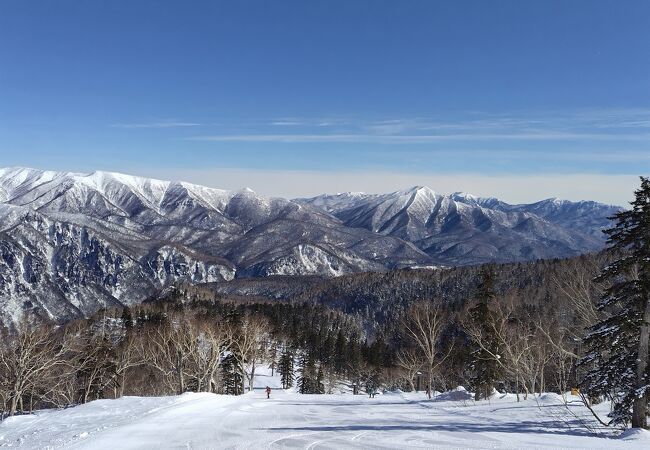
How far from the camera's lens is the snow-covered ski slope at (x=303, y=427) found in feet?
59.1

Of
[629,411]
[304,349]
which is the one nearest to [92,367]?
[629,411]

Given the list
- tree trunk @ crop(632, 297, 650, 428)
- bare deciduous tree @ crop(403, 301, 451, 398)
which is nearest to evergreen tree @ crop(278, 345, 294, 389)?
bare deciduous tree @ crop(403, 301, 451, 398)

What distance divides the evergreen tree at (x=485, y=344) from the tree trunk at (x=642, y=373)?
2212cm

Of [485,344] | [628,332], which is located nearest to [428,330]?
[485,344]

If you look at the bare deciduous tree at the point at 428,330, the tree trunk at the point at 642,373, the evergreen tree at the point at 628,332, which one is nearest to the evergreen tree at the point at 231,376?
the bare deciduous tree at the point at 428,330

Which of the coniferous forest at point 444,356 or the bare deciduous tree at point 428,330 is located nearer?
the coniferous forest at point 444,356

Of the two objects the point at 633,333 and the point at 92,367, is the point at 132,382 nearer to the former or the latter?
the point at 92,367

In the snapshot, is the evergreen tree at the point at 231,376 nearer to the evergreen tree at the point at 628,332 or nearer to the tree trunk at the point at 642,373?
the evergreen tree at the point at 628,332

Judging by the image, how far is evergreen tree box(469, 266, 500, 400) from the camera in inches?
1636

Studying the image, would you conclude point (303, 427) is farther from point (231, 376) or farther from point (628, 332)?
point (231, 376)

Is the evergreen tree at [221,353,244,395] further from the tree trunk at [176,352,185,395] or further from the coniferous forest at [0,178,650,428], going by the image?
the tree trunk at [176,352,185,395]

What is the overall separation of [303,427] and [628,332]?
13807 mm

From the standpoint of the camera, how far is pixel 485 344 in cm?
4322

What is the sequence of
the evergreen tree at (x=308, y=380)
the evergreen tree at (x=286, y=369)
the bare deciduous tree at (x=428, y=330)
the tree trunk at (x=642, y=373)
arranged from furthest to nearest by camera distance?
the evergreen tree at (x=286, y=369) → the evergreen tree at (x=308, y=380) → the bare deciduous tree at (x=428, y=330) → the tree trunk at (x=642, y=373)
